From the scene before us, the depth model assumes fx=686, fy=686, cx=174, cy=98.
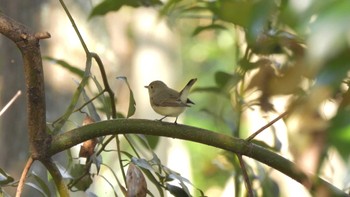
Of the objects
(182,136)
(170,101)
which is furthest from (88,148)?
(170,101)

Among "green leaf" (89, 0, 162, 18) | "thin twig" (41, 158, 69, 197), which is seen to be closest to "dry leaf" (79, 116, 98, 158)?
"thin twig" (41, 158, 69, 197)

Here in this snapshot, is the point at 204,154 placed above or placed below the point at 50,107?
below

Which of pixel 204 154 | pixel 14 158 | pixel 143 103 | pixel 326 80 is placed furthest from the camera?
pixel 204 154

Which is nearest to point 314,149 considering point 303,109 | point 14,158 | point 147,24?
point 303,109

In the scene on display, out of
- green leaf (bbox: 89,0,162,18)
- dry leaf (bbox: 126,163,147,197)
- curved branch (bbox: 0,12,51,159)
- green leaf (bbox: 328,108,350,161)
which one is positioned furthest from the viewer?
green leaf (bbox: 89,0,162,18)

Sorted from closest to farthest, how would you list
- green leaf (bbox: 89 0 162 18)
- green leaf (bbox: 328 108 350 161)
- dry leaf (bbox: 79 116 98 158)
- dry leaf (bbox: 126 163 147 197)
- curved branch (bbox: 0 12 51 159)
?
1. green leaf (bbox: 328 108 350 161)
2. curved branch (bbox: 0 12 51 159)
3. dry leaf (bbox: 126 163 147 197)
4. dry leaf (bbox: 79 116 98 158)
5. green leaf (bbox: 89 0 162 18)

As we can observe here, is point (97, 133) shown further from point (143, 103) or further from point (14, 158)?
point (143, 103)

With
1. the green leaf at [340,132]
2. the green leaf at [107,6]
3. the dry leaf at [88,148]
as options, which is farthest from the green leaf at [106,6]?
the green leaf at [340,132]

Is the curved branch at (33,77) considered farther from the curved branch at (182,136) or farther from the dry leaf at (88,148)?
the dry leaf at (88,148)

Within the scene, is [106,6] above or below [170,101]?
above

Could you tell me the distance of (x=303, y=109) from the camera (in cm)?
22

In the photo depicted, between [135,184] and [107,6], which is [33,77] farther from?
[107,6]

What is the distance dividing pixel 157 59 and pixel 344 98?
250 centimetres

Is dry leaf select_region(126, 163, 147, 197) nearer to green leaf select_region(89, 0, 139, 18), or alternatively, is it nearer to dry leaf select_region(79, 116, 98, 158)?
dry leaf select_region(79, 116, 98, 158)
